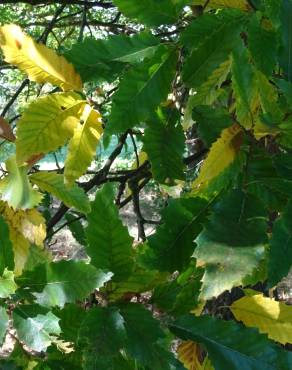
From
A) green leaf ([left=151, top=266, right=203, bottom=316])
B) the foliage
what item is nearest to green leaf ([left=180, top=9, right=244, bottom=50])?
the foliage

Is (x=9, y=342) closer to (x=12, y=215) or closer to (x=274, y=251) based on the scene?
(x=12, y=215)

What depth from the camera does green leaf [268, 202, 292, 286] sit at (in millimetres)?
572

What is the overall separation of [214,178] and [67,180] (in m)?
0.22

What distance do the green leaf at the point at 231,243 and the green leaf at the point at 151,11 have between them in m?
0.26

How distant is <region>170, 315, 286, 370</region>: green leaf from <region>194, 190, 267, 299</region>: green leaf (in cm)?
6

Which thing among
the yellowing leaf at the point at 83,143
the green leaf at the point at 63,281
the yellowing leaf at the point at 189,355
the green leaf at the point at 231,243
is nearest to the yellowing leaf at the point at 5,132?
the yellowing leaf at the point at 83,143

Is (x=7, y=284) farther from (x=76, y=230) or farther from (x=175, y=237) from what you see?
(x=76, y=230)

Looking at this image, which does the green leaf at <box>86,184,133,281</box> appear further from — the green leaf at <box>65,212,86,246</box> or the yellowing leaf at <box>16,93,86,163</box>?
the green leaf at <box>65,212,86,246</box>

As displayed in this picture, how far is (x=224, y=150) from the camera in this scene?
75cm

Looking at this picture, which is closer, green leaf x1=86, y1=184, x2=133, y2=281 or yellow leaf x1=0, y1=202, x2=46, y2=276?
green leaf x1=86, y1=184, x2=133, y2=281

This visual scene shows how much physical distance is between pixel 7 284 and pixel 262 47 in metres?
0.45

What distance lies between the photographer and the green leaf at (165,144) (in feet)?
2.50

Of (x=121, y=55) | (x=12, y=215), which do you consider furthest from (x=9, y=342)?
(x=121, y=55)

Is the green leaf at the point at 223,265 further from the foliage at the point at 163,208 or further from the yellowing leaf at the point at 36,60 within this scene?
the yellowing leaf at the point at 36,60
